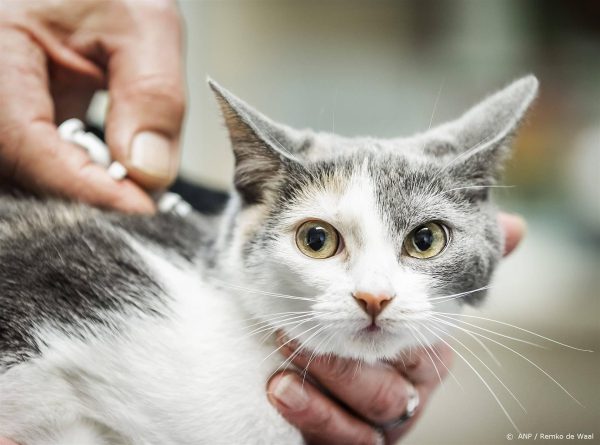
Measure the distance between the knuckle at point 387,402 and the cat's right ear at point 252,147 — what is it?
0.32 metres

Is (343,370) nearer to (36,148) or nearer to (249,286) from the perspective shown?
(249,286)

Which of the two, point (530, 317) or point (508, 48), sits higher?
point (508, 48)

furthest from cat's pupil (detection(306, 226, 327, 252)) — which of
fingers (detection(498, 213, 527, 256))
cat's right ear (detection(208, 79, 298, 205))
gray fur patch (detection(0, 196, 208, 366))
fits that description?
fingers (detection(498, 213, 527, 256))

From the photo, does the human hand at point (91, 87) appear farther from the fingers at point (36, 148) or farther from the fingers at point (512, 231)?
the fingers at point (512, 231)

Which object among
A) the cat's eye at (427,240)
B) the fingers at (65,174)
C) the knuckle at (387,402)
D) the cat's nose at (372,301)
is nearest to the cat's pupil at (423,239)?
the cat's eye at (427,240)

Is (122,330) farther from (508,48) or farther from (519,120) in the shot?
(508,48)

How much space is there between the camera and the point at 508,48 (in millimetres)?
1211

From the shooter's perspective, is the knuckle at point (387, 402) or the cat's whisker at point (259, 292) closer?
the cat's whisker at point (259, 292)

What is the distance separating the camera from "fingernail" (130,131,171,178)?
3.02 ft

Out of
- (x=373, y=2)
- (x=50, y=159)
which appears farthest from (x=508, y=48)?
(x=50, y=159)

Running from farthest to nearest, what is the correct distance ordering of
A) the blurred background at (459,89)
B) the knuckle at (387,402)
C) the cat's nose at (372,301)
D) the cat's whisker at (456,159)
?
the blurred background at (459,89)
the knuckle at (387,402)
the cat's whisker at (456,159)
the cat's nose at (372,301)

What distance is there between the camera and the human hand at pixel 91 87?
2.92 feet

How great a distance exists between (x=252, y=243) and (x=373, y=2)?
707 millimetres

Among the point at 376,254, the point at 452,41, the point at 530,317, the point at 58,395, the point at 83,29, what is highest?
the point at 452,41
